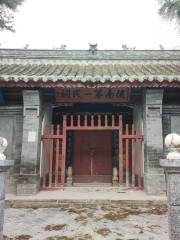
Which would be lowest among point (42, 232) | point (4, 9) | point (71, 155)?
point (42, 232)

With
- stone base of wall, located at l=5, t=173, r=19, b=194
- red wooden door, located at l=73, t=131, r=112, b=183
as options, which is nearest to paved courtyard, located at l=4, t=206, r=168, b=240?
stone base of wall, located at l=5, t=173, r=19, b=194

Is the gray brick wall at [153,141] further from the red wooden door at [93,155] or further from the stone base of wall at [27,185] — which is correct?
the red wooden door at [93,155]

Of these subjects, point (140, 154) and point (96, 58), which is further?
point (96, 58)

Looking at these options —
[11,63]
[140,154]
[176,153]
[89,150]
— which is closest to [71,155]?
[89,150]

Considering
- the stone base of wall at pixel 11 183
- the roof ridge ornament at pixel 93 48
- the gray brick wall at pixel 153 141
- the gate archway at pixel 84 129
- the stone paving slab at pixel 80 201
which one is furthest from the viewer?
the roof ridge ornament at pixel 93 48

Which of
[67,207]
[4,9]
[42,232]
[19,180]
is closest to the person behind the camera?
[42,232]

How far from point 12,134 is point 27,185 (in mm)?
1529

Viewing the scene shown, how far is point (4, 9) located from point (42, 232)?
1209cm

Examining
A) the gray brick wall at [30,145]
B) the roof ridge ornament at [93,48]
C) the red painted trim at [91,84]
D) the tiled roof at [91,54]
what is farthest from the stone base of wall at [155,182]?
the roof ridge ornament at [93,48]

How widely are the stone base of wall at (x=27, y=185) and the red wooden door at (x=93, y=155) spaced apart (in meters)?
3.32

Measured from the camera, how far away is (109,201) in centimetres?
616

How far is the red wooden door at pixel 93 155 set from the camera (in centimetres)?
1005

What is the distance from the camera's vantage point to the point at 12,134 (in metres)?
7.43

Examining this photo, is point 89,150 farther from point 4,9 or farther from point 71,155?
point 4,9
